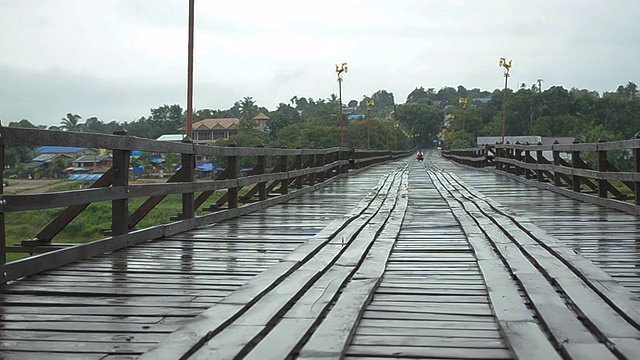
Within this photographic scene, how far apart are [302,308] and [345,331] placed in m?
0.51

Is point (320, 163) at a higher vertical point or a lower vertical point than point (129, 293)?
A: higher

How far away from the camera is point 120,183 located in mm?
5727

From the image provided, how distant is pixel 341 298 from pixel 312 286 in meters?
0.39

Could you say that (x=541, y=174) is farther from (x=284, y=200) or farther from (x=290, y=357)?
(x=290, y=357)

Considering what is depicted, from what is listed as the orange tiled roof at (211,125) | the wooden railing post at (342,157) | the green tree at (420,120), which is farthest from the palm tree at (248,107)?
the wooden railing post at (342,157)

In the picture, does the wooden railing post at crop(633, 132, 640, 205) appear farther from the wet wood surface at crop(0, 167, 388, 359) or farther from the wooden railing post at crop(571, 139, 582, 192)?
the wet wood surface at crop(0, 167, 388, 359)

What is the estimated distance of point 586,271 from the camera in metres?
4.49

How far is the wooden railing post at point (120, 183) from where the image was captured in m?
5.71

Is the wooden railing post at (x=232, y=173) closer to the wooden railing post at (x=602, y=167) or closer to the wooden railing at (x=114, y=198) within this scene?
the wooden railing at (x=114, y=198)

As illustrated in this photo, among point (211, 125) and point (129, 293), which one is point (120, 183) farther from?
point (211, 125)

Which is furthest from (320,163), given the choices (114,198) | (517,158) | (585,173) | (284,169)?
(114,198)

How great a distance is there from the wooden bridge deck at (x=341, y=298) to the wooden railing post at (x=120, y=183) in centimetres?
24

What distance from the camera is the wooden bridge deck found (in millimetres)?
2908

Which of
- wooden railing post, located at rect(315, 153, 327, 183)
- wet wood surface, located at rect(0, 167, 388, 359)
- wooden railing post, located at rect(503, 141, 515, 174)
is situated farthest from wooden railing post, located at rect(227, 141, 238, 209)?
wooden railing post, located at rect(503, 141, 515, 174)
